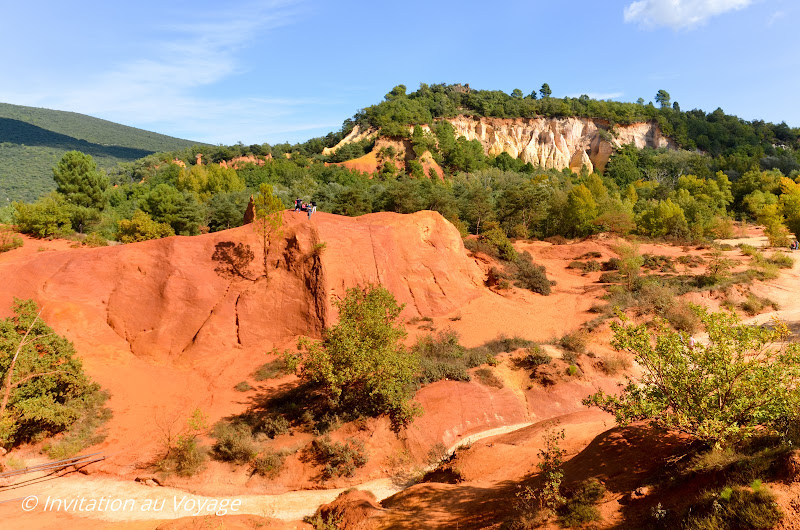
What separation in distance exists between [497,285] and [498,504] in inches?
748

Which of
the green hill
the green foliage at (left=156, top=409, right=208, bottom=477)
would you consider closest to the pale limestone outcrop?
the green hill

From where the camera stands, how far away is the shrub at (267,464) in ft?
40.3

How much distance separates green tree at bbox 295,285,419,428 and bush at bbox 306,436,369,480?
1.35 m

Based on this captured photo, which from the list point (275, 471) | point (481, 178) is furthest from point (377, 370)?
point (481, 178)

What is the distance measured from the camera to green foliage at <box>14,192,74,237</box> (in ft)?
90.4

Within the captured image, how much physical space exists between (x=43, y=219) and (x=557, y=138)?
7986 centimetres

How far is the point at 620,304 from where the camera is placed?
23.6 meters

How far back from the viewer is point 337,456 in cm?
1254

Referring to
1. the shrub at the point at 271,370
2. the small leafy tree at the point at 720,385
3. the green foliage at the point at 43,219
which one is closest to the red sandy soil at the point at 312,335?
the shrub at the point at 271,370

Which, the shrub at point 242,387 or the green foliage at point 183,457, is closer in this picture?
the green foliage at point 183,457

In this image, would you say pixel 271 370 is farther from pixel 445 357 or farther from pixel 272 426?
pixel 445 357

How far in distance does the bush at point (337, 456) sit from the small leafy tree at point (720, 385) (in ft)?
25.3

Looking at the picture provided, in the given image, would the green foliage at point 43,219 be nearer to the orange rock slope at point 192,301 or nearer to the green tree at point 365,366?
the orange rock slope at point 192,301

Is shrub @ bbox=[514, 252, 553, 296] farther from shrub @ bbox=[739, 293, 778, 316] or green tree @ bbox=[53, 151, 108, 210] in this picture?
green tree @ bbox=[53, 151, 108, 210]
